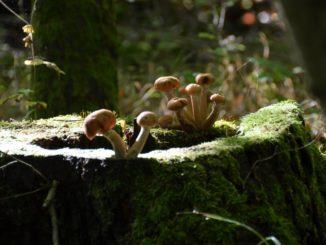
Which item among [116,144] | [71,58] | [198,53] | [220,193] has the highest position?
[198,53]

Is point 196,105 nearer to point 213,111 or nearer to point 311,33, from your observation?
point 213,111

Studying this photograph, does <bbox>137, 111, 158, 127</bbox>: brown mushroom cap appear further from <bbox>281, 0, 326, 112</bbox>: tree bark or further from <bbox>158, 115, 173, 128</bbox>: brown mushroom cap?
<bbox>281, 0, 326, 112</bbox>: tree bark

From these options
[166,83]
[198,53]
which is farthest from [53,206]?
[198,53]

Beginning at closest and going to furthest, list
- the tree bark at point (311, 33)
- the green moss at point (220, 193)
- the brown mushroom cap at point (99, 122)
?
the tree bark at point (311, 33)
the green moss at point (220, 193)
the brown mushroom cap at point (99, 122)

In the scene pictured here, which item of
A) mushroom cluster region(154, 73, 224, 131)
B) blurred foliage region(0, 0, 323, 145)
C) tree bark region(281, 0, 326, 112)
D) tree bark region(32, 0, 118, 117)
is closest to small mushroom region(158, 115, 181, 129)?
mushroom cluster region(154, 73, 224, 131)

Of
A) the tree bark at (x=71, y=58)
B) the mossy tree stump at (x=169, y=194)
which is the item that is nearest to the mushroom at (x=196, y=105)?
the mossy tree stump at (x=169, y=194)

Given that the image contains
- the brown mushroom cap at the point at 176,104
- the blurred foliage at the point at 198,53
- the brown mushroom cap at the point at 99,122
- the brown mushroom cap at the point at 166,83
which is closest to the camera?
the brown mushroom cap at the point at 99,122

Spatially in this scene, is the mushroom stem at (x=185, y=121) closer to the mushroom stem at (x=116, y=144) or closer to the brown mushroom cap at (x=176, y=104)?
the brown mushroom cap at (x=176, y=104)

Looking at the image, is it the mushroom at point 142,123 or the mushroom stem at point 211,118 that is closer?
the mushroom at point 142,123
